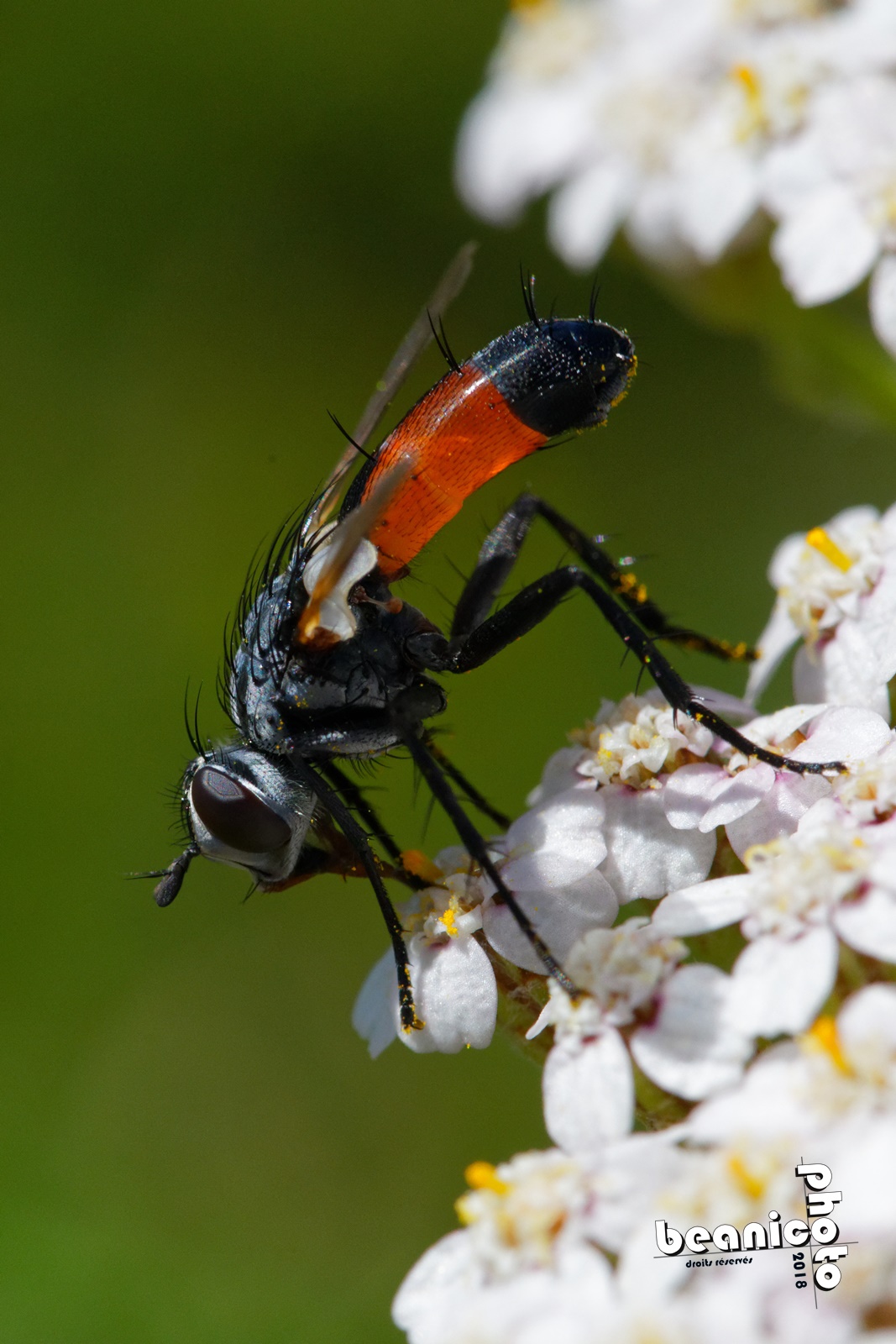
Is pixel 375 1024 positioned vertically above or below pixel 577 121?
below

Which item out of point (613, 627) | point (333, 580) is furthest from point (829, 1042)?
point (333, 580)

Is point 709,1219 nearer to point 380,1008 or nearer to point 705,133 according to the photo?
point 380,1008

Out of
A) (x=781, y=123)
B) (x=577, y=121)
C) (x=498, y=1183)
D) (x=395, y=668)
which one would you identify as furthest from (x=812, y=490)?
(x=498, y=1183)

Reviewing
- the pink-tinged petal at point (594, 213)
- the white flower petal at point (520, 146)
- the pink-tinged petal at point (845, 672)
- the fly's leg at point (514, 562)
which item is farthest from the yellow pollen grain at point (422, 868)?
the white flower petal at point (520, 146)

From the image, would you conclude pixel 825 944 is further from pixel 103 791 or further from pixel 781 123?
pixel 103 791

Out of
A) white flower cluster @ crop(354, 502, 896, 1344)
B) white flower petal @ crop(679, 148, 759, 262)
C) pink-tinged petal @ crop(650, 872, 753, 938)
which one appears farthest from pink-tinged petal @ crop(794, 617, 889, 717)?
white flower petal @ crop(679, 148, 759, 262)

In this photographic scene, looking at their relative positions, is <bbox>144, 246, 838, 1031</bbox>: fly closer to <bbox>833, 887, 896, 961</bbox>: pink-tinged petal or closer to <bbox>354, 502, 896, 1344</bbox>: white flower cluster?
<bbox>354, 502, 896, 1344</bbox>: white flower cluster

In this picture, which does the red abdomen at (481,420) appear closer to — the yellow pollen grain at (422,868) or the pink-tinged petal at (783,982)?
the yellow pollen grain at (422,868)
